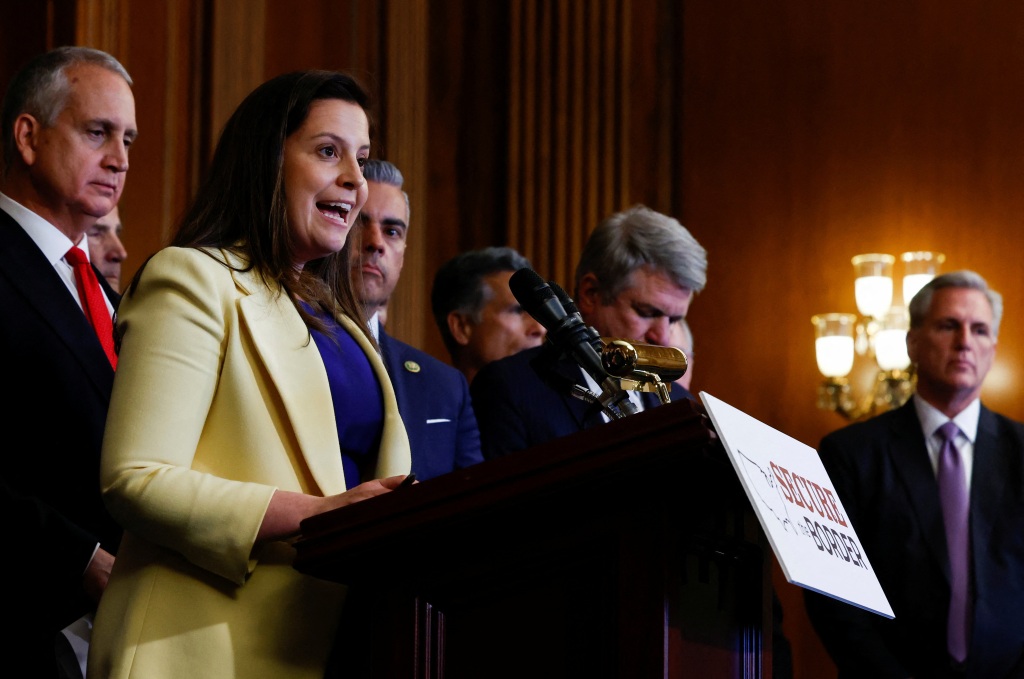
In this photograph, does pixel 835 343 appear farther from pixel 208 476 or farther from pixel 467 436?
pixel 208 476

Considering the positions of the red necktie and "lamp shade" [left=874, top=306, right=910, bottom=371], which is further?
"lamp shade" [left=874, top=306, right=910, bottom=371]

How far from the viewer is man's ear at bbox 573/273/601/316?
3.75 metres

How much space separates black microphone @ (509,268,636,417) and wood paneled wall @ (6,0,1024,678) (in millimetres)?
4516

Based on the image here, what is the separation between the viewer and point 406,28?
6492 millimetres

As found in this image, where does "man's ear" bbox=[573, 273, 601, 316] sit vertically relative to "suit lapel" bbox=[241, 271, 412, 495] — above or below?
above

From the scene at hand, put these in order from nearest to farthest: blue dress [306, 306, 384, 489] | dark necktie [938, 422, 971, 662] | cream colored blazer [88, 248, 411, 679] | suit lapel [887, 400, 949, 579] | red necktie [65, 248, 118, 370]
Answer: cream colored blazer [88, 248, 411, 679] < blue dress [306, 306, 384, 489] < red necktie [65, 248, 118, 370] < dark necktie [938, 422, 971, 662] < suit lapel [887, 400, 949, 579]

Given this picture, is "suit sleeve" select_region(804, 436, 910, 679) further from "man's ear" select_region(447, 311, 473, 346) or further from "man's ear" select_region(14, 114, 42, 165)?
"man's ear" select_region(14, 114, 42, 165)

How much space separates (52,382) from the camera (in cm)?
258

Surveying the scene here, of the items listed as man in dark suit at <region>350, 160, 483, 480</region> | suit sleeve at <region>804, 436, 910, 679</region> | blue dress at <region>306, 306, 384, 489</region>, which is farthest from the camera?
suit sleeve at <region>804, 436, 910, 679</region>

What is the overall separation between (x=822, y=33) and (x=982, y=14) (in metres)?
0.75

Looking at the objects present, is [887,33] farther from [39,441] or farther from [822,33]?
[39,441]

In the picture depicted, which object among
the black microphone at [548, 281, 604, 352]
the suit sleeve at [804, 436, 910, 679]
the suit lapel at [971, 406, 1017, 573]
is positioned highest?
the black microphone at [548, 281, 604, 352]

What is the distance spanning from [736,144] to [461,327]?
2.91m

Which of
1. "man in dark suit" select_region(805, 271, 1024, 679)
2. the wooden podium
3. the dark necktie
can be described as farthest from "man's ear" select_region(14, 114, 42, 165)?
the dark necktie
